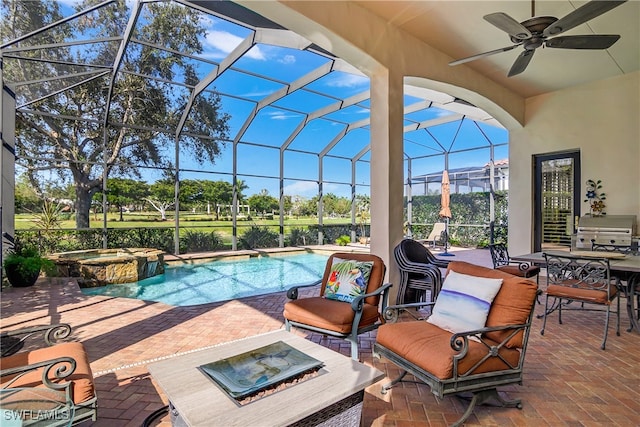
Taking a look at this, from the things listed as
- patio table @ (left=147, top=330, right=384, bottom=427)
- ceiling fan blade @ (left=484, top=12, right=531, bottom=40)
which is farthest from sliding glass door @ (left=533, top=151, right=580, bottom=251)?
patio table @ (left=147, top=330, right=384, bottom=427)

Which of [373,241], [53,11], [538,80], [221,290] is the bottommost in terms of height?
[221,290]

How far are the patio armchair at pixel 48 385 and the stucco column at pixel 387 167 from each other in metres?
3.59

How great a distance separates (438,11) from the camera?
4.35 metres

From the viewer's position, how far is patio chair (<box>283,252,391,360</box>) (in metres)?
2.94

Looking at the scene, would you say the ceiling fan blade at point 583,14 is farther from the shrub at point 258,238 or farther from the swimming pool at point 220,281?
the shrub at point 258,238

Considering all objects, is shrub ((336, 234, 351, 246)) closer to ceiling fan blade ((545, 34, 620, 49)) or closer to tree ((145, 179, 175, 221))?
tree ((145, 179, 175, 221))

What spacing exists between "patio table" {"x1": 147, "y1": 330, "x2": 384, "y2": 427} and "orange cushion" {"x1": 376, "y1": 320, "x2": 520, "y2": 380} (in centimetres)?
44

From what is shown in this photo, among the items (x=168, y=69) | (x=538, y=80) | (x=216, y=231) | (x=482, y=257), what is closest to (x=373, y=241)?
(x=538, y=80)

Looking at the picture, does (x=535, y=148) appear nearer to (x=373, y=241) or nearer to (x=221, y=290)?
(x=373, y=241)

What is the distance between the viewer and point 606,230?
608 cm

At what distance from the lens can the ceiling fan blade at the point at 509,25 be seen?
126 inches

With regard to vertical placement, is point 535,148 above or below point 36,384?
above

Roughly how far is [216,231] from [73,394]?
10.3m

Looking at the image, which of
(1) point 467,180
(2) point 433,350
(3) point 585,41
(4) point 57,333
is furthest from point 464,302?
(1) point 467,180
